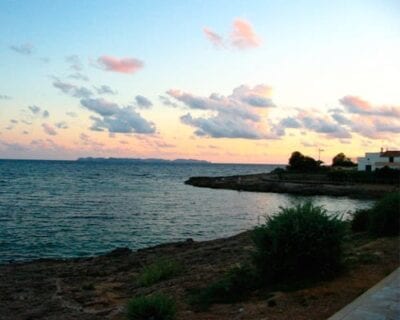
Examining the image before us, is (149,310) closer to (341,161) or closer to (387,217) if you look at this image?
(387,217)

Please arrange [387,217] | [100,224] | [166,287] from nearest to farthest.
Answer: [166,287] < [387,217] < [100,224]

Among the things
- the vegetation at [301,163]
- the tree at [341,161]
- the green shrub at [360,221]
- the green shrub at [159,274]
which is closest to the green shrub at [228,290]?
the green shrub at [159,274]

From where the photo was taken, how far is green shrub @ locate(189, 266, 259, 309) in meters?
8.82

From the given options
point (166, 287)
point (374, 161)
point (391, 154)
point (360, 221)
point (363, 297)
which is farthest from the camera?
point (374, 161)

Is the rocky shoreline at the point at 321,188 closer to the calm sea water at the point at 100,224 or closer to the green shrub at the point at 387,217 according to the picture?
the calm sea water at the point at 100,224

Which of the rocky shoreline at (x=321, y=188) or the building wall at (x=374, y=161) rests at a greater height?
the building wall at (x=374, y=161)

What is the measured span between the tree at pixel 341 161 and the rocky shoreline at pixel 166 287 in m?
98.6

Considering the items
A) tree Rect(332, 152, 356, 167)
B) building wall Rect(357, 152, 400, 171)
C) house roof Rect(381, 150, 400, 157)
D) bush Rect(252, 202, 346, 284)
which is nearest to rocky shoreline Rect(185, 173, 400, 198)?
building wall Rect(357, 152, 400, 171)

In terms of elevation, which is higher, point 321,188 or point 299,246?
point 299,246

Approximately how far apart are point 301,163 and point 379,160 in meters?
16.2

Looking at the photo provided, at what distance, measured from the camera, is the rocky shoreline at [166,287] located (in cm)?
790

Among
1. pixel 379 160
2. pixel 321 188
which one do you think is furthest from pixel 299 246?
pixel 379 160

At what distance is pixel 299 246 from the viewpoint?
8.96 m

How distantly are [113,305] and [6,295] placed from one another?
11.9ft
